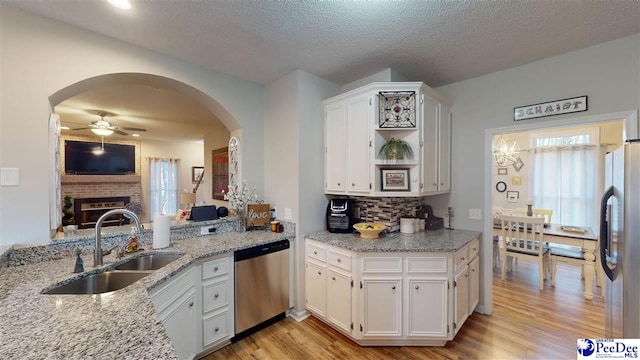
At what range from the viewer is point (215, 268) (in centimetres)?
212

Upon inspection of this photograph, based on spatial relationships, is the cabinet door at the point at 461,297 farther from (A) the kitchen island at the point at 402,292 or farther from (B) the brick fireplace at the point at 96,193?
(B) the brick fireplace at the point at 96,193

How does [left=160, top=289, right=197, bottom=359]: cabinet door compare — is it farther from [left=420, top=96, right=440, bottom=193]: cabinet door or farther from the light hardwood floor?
[left=420, top=96, right=440, bottom=193]: cabinet door

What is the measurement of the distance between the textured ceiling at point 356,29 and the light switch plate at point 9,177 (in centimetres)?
113

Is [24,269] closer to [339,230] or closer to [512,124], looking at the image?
[339,230]

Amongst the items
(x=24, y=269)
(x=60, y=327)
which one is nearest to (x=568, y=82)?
(x=60, y=327)

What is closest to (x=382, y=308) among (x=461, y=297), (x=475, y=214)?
(x=461, y=297)

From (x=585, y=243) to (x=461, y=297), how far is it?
2189mm

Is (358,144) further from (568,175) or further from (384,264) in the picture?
(568,175)

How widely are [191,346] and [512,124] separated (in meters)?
3.61

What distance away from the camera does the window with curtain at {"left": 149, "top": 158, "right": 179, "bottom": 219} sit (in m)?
7.07

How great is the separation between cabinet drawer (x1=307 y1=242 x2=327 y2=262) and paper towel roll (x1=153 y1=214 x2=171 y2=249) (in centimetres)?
134

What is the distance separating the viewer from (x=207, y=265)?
2076mm

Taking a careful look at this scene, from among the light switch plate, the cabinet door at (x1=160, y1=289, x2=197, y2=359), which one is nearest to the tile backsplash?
the cabinet door at (x1=160, y1=289, x2=197, y2=359)

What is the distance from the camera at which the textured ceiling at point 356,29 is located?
67.1 inches
